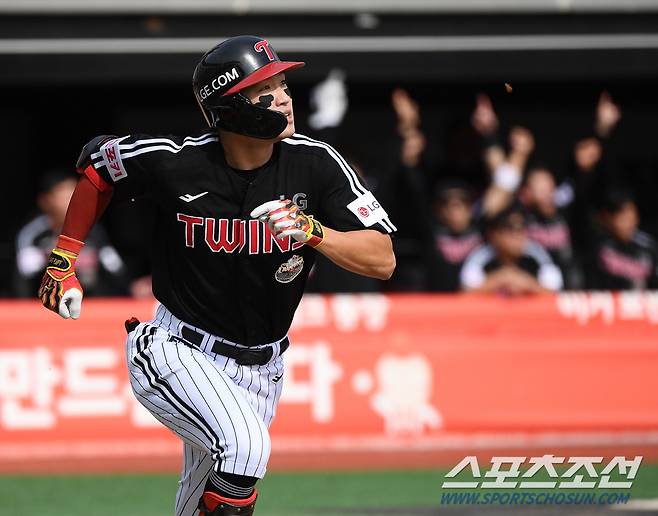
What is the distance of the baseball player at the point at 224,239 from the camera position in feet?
17.5

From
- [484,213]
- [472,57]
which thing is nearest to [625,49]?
[472,57]

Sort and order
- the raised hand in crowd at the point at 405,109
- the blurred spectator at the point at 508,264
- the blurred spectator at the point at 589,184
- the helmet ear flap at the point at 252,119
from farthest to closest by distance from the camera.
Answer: the raised hand in crowd at the point at 405,109 → the blurred spectator at the point at 589,184 → the blurred spectator at the point at 508,264 → the helmet ear flap at the point at 252,119

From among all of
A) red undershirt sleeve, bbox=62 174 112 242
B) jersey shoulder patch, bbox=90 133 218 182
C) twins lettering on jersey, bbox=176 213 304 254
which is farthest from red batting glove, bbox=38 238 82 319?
twins lettering on jersey, bbox=176 213 304 254

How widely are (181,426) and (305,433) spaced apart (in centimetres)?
420

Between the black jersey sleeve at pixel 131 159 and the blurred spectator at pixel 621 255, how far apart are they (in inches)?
248

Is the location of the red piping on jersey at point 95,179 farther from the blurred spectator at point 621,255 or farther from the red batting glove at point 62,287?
the blurred spectator at point 621,255

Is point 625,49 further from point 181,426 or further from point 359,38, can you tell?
point 181,426

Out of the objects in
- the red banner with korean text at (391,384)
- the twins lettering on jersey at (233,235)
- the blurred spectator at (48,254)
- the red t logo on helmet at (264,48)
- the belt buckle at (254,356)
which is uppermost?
the red t logo on helmet at (264,48)

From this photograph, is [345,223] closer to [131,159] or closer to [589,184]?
[131,159]

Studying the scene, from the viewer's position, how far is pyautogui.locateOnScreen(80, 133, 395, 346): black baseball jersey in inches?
213

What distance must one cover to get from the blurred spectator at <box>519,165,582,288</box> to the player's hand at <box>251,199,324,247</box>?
6288 mm

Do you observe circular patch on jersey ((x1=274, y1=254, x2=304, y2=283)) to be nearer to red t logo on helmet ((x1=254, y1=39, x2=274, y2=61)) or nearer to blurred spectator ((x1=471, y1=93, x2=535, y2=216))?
red t logo on helmet ((x1=254, y1=39, x2=274, y2=61))

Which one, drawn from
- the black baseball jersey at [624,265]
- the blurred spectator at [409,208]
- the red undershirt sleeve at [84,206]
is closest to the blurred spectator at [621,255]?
the black baseball jersey at [624,265]

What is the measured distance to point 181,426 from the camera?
5.43 m
